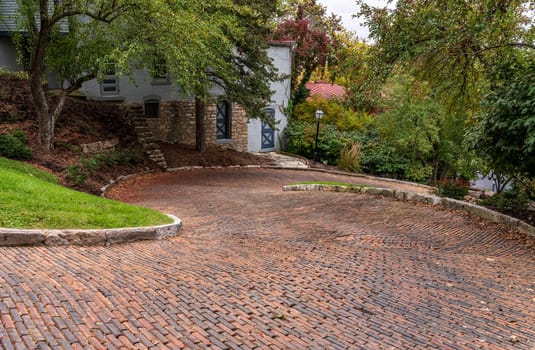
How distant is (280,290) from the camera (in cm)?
549

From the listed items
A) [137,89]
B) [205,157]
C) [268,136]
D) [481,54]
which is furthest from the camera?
[268,136]

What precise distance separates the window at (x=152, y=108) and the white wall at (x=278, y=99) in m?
6.11

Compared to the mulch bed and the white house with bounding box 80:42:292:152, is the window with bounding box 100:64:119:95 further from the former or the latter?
the mulch bed

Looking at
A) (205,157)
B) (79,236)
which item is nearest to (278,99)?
(205,157)

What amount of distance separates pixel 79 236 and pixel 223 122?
1936 cm

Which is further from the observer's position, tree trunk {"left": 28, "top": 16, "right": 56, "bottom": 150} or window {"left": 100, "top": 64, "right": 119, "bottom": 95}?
window {"left": 100, "top": 64, "right": 119, "bottom": 95}

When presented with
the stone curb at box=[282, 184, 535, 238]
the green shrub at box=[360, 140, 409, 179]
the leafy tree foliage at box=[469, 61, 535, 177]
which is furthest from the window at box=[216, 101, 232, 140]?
the leafy tree foliage at box=[469, 61, 535, 177]

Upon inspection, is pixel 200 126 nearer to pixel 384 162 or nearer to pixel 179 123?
pixel 179 123

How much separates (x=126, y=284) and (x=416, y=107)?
20.5 metres

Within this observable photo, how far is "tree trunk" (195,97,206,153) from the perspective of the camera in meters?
21.8

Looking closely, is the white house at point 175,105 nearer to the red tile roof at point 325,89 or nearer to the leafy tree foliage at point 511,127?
the red tile roof at point 325,89

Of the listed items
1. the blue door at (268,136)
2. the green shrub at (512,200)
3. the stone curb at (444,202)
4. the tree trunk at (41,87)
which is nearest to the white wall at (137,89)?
the tree trunk at (41,87)

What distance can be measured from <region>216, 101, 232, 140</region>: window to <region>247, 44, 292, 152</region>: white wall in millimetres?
1479

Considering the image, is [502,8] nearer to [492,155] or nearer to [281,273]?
[492,155]
